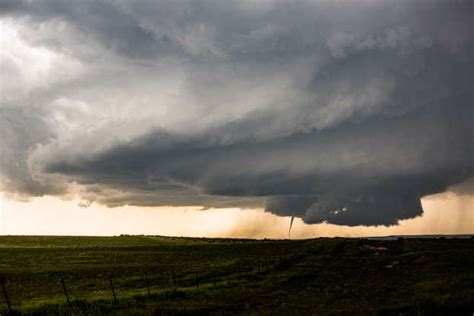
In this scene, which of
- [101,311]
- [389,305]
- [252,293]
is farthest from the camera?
[252,293]

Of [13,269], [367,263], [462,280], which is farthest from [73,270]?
[462,280]

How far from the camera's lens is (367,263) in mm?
66562

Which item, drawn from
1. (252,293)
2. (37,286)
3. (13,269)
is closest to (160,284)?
(252,293)

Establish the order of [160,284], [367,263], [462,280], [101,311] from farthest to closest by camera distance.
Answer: [367,263] → [160,284] → [462,280] → [101,311]

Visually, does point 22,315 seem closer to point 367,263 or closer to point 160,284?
point 160,284

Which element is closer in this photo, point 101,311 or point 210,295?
point 101,311

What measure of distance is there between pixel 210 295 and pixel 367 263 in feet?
110

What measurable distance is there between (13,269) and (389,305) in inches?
2433

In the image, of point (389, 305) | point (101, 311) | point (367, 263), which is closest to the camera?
point (389, 305)

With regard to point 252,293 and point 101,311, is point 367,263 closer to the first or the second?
point 252,293

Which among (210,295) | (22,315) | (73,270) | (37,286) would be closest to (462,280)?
(210,295)

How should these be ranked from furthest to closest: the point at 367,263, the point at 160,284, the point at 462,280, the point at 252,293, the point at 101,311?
the point at 367,263 < the point at 160,284 < the point at 252,293 < the point at 462,280 < the point at 101,311

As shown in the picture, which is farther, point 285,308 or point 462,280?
point 462,280

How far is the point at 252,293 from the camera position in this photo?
130ft
